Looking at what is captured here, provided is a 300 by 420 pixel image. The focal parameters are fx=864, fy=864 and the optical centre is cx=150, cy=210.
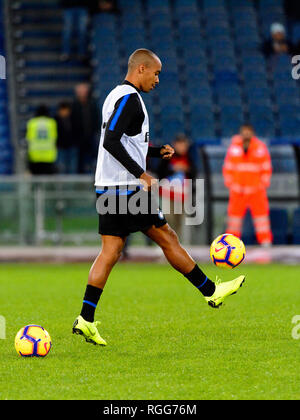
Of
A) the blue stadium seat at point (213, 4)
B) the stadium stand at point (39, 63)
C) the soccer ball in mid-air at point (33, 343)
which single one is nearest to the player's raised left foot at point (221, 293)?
the soccer ball in mid-air at point (33, 343)

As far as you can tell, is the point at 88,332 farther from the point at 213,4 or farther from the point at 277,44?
the point at 213,4

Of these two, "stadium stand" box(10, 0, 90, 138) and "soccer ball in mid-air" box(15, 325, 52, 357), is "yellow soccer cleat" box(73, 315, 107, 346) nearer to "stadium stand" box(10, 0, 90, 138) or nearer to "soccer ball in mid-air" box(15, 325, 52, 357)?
"soccer ball in mid-air" box(15, 325, 52, 357)

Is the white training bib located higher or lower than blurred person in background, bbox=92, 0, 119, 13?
lower

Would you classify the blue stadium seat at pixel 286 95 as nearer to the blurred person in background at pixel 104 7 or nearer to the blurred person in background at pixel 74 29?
the blurred person in background at pixel 104 7

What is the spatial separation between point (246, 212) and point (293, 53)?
7.46m

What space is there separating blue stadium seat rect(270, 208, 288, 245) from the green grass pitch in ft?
18.5

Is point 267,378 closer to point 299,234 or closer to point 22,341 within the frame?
point 22,341

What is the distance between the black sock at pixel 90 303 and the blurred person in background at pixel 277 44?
17078 millimetres

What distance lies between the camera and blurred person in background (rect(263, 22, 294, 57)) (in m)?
22.5

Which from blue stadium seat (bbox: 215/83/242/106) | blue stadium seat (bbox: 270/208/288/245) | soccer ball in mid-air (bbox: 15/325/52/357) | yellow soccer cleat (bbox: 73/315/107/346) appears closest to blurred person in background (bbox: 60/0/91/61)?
blue stadium seat (bbox: 215/83/242/106)

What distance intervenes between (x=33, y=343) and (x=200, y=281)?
1.69 m

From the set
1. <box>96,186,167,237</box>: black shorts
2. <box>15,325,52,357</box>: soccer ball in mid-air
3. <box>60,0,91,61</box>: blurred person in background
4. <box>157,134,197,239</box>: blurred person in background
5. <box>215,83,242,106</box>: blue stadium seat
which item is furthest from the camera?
<box>60,0,91,61</box>: blurred person in background

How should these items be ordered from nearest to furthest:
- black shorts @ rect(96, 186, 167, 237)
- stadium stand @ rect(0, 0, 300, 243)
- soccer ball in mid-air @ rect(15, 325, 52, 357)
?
soccer ball in mid-air @ rect(15, 325, 52, 357)
black shorts @ rect(96, 186, 167, 237)
stadium stand @ rect(0, 0, 300, 243)

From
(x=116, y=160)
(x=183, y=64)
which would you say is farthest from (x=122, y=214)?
(x=183, y=64)
